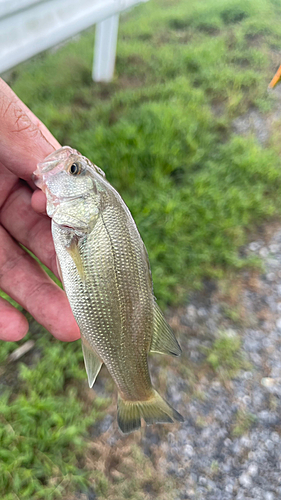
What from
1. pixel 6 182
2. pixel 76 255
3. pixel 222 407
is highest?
pixel 6 182

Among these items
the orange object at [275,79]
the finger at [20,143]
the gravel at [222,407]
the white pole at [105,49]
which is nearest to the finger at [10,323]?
the finger at [20,143]

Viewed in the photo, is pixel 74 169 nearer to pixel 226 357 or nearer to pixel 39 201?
pixel 39 201

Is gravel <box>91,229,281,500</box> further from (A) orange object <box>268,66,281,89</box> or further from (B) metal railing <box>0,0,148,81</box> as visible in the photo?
(A) orange object <box>268,66,281,89</box>

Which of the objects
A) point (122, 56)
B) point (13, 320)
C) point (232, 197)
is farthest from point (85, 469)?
point (122, 56)

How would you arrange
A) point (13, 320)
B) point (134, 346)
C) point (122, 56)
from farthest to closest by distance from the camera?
point (122, 56)
point (13, 320)
point (134, 346)

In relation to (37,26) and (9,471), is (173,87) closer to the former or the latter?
(37,26)

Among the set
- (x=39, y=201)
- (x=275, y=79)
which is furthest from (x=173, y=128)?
(x=39, y=201)
